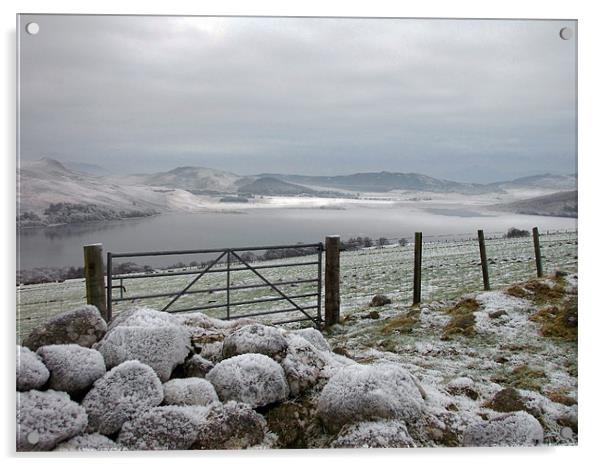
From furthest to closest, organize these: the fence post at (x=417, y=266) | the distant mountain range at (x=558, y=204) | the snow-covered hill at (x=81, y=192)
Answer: the fence post at (x=417, y=266) < the distant mountain range at (x=558, y=204) < the snow-covered hill at (x=81, y=192)

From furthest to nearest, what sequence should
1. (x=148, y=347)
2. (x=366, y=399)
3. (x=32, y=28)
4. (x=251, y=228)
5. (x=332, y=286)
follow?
1. (x=332, y=286)
2. (x=251, y=228)
3. (x=32, y=28)
4. (x=148, y=347)
5. (x=366, y=399)

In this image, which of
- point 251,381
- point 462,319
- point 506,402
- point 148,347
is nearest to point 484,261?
point 462,319

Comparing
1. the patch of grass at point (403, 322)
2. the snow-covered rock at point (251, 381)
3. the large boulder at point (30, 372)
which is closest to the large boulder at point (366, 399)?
the snow-covered rock at point (251, 381)

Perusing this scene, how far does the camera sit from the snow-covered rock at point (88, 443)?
3.44 metres

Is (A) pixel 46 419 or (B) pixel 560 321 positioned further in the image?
(B) pixel 560 321

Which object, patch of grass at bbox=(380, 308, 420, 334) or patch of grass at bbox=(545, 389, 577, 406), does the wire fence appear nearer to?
patch of grass at bbox=(380, 308, 420, 334)

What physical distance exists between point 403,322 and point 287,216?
4.90 ft

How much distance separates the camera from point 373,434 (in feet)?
11.6

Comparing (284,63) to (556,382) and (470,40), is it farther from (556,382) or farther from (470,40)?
(556,382)

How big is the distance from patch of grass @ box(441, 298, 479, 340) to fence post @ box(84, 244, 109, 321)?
118 inches

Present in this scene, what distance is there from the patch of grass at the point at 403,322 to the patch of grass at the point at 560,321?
106 cm

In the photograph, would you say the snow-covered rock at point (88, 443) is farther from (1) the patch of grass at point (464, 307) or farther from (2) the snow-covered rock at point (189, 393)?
(1) the patch of grass at point (464, 307)

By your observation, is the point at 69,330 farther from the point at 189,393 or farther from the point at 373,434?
the point at 373,434

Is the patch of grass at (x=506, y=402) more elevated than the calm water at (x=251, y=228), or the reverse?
the calm water at (x=251, y=228)
